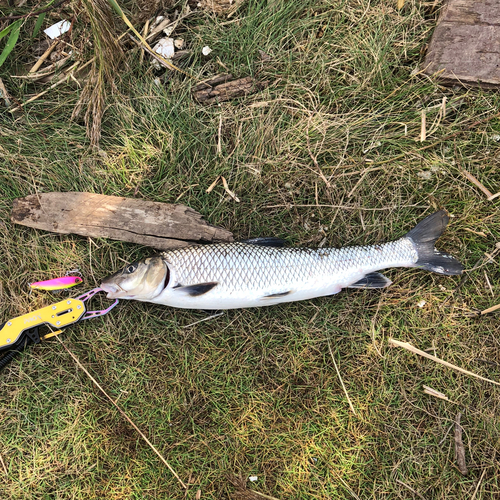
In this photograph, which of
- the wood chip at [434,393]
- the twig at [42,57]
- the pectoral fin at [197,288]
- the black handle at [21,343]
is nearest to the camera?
the pectoral fin at [197,288]

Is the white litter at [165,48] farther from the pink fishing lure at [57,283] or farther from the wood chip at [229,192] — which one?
the pink fishing lure at [57,283]

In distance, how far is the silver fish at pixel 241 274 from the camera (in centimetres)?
239

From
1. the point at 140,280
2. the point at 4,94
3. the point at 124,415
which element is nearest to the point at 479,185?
the point at 140,280

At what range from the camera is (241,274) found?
2389mm

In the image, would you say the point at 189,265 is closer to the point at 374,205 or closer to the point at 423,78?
the point at 374,205

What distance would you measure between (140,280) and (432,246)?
2320 millimetres

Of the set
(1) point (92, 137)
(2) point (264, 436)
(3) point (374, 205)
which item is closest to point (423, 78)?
(3) point (374, 205)

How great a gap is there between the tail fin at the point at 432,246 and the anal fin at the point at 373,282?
0.96 feet

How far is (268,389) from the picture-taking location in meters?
2.70

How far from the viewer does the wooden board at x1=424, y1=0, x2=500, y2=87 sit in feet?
8.52

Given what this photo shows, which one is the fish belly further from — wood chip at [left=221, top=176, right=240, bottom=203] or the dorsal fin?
wood chip at [left=221, top=176, right=240, bottom=203]

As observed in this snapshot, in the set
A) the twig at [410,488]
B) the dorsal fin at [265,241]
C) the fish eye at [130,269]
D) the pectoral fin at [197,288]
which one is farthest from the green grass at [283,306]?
the pectoral fin at [197,288]

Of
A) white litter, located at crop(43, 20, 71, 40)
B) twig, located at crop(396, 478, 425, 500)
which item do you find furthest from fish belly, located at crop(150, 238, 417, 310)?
white litter, located at crop(43, 20, 71, 40)

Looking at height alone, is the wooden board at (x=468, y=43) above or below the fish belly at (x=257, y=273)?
above
